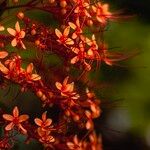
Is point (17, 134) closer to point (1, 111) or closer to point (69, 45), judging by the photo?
point (1, 111)

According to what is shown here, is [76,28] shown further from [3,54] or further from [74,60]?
[3,54]

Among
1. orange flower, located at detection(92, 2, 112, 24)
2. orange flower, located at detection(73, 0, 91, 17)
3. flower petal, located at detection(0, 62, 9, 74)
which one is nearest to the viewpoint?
flower petal, located at detection(0, 62, 9, 74)

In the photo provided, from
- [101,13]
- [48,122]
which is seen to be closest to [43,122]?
[48,122]

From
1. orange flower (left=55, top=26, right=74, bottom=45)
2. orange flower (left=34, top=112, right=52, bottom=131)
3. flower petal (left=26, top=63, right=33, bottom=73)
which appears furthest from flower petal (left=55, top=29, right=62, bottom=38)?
orange flower (left=34, top=112, right=52, bottom=131)

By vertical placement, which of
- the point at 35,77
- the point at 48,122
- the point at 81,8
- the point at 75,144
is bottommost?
the point at 75,144

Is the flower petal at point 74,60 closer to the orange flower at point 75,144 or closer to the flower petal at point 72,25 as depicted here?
the flower petal at point 72,25

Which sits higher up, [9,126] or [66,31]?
[66,31]

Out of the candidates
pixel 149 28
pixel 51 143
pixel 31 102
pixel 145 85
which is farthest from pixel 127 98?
pixel 51 143

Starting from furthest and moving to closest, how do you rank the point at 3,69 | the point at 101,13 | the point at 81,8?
the point at 101,13 < the point at 81,8 < the point at 3,69

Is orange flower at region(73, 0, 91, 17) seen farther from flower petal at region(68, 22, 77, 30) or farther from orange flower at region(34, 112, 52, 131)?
orange flower at region(34, 112, 52, 131)
